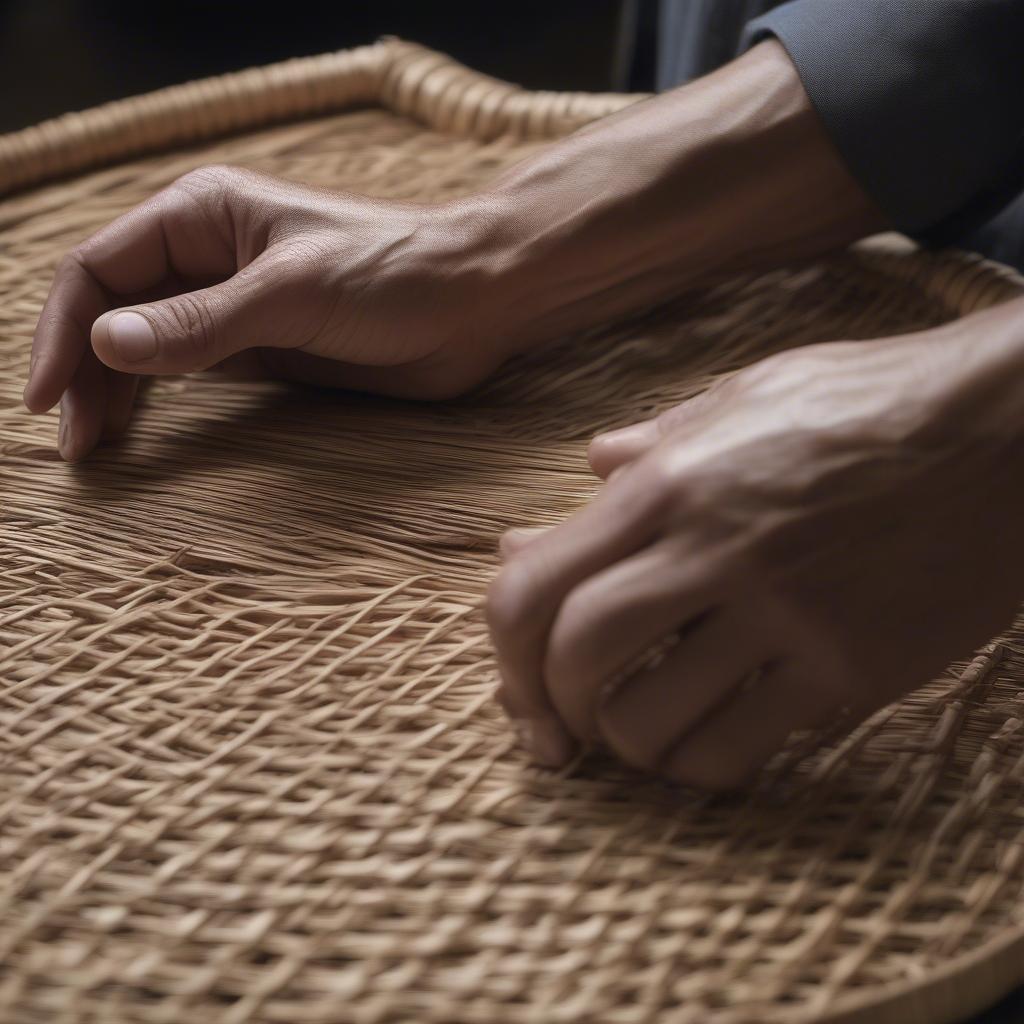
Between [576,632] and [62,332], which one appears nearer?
[576,632]

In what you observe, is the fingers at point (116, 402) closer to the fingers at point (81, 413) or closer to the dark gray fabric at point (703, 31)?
the fingers at point (81, 413)

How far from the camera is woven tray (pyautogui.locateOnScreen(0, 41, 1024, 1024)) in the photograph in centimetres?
35

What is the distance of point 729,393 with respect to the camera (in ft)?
1.37

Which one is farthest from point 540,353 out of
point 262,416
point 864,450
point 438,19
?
point 438,19

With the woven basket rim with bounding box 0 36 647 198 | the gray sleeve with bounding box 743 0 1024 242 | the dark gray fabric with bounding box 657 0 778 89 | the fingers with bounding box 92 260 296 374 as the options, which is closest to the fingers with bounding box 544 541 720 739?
the fingers with bounding box 92 260 296 374

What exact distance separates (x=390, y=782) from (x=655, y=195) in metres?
0.34

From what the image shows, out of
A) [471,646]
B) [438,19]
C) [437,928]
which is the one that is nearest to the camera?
[437,928]

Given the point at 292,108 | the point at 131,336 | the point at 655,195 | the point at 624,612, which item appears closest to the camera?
the point at 624,612

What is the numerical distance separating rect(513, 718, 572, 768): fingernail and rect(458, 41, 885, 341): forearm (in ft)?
0.83

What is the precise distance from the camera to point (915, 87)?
586 millimetres

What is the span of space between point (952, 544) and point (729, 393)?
90mm

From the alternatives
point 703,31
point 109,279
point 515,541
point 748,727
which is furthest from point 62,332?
point 703,31

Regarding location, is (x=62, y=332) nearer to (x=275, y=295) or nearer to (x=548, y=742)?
(x=275, y=295)

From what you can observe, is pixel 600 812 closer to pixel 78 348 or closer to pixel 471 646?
pixel 471 646
